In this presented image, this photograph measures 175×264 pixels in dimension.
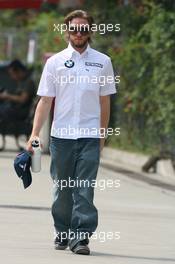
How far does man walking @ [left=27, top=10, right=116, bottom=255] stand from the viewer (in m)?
9.89

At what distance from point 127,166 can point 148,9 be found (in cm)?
333

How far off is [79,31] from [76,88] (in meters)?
0.47

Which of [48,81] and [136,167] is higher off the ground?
[48,81]

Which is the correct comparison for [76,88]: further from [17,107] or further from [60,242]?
[17,107]

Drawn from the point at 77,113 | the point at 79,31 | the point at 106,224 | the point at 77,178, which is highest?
the point at 79,31

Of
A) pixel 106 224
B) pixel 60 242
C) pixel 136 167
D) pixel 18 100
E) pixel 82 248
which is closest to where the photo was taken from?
pixel 82 248

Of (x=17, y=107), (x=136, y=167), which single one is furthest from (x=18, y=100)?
(x=136, y=167)

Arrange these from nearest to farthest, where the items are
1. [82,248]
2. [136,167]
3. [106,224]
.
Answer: [82,248] → [106,224] → [136,167]

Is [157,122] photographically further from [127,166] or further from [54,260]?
[54,260]

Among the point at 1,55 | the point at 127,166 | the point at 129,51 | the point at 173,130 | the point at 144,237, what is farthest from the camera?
Answer: the point at 1,55

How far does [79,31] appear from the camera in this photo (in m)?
9.88

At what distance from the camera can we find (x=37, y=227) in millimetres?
11617

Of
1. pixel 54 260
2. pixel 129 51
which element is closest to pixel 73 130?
pixel 54 260

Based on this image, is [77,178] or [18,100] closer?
[77,178]
